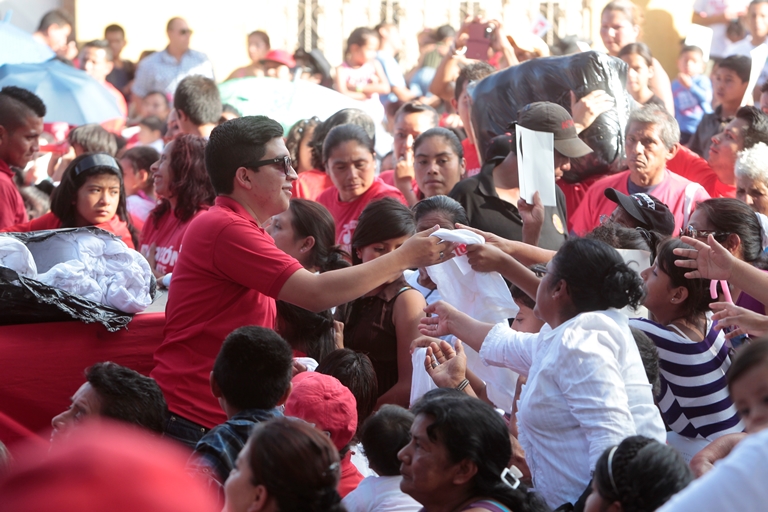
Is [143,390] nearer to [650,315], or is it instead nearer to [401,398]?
[401,398]

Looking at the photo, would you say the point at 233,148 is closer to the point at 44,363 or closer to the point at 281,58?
the point at 44,363

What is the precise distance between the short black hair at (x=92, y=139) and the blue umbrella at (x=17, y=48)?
4.02 ft

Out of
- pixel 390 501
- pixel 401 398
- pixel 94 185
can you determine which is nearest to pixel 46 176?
pixel 94 185

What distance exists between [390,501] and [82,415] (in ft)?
3.35

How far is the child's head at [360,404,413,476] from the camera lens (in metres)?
2.98

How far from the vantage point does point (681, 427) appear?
339 cm

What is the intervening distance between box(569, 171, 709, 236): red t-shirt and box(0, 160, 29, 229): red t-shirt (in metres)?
3.13

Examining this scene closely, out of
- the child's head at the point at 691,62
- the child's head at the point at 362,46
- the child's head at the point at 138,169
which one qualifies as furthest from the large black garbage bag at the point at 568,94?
the child's head at the point at 362,46

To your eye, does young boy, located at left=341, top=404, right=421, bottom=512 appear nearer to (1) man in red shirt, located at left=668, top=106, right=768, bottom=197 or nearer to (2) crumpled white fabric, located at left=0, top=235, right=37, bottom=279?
(2) crumpled white fabric, located at left=0, top=235, right=37, bottom=279

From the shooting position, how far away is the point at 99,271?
3816 millimetres

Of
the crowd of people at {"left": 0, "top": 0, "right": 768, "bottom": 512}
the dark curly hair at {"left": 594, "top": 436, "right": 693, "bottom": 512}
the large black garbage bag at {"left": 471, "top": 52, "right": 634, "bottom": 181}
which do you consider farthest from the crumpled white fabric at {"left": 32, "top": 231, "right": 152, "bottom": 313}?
the large black garbage bag at {"left": 471, "top": 52, "right": 634, "bottom": 181}

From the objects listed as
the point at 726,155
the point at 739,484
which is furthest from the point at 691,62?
the point at 739,484

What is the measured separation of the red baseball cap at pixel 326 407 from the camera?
9.88ft

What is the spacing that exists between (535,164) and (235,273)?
1729mm
